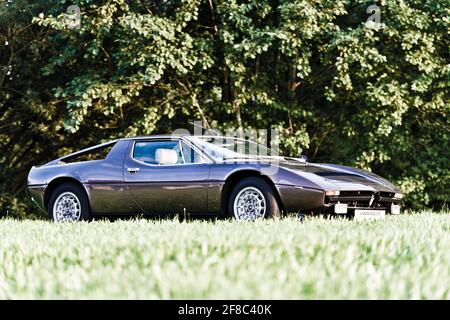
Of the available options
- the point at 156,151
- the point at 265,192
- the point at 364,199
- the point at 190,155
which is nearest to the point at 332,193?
the point at 364,199

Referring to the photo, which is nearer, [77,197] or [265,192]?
[265,192]

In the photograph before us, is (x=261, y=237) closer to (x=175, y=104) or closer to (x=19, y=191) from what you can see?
(x=175, y=104)

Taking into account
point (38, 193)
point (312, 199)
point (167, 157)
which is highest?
point (167, 157)

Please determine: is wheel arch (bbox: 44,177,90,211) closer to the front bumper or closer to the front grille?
the front bumper

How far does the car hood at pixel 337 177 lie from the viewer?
8.87 metres

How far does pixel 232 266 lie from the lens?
441 centimetres

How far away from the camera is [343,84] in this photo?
15438 millimetres

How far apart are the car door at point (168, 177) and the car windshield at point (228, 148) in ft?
0.57

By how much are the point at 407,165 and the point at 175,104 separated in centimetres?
547

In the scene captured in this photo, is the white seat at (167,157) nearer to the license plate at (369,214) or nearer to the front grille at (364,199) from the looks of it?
the front grille at (364,199)

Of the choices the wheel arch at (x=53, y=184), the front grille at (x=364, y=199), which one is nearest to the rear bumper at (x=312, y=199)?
the front grille at (x=364, y=199)

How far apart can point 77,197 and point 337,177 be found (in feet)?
12.2

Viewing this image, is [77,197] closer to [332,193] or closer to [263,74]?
[332,193]

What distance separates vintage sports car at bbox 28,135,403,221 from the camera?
884cm
